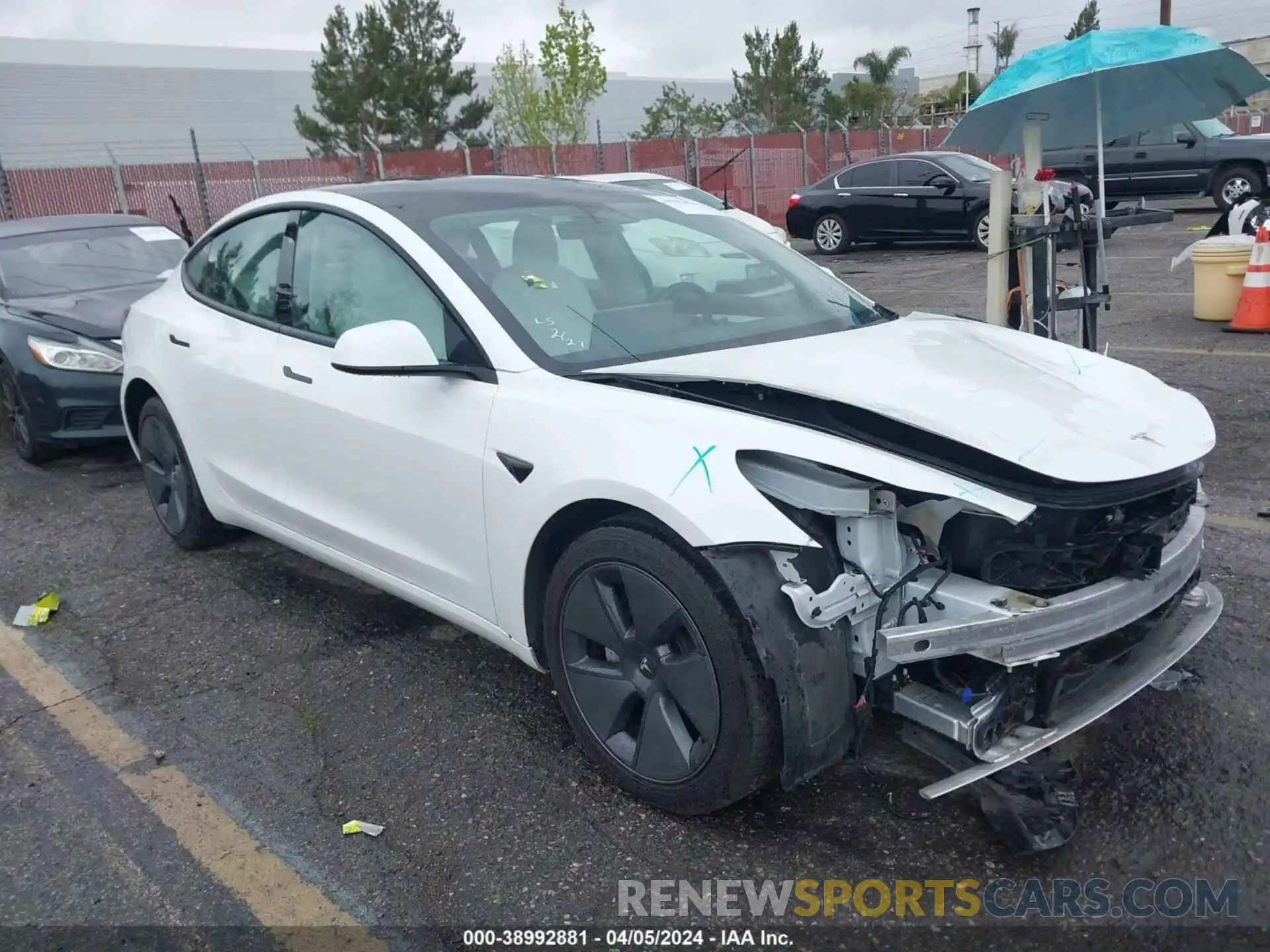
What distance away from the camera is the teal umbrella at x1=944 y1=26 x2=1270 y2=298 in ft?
18.0

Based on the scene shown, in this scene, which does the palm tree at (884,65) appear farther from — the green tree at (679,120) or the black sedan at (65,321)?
the black sedan at (65,321)

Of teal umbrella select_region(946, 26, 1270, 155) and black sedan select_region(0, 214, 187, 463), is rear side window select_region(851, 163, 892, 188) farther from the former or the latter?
black sedan select_region(0, 214, 187, 463)

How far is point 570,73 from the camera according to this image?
118ft

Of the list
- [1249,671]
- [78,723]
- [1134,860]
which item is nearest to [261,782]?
[78,723]

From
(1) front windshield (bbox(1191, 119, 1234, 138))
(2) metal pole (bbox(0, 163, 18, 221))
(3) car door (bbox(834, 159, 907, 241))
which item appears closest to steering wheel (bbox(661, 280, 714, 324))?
(3) car door (bbox(834, 159, 907, 241))

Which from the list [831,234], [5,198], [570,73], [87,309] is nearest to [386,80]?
[570,73]

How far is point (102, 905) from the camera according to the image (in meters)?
2.61

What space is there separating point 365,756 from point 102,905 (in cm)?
80

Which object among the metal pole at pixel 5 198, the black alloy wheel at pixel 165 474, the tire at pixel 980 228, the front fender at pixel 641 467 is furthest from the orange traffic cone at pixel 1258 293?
the metal pole at pixel 5 198

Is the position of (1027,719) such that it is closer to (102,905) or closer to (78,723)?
(102,905)

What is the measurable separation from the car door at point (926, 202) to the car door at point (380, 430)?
42.5 feet

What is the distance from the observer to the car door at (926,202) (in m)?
15.1

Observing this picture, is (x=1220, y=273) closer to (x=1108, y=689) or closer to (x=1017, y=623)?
(x=1108, y=689)

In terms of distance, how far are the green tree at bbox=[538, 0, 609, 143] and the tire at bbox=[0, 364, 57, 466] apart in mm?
31043
